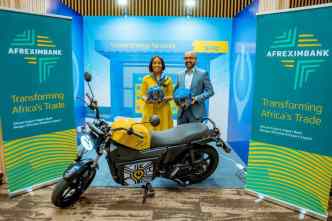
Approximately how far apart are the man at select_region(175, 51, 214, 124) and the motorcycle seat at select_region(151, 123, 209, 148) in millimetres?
434

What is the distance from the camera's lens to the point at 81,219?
276 cm

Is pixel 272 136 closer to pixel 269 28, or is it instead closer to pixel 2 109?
pixel 269 28

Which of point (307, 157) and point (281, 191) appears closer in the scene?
point (307, 157)

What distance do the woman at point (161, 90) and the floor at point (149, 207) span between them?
1111 millimetres

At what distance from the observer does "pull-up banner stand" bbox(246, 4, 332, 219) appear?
2.67m

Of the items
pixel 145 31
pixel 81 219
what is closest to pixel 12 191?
pixel 81 219

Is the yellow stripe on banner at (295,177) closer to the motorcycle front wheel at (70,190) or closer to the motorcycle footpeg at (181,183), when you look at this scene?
the motorcycle footpeg at (181,183)

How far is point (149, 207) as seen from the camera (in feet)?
9.86

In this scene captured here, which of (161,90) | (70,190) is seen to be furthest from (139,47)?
(70,190)

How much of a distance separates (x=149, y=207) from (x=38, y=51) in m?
2.33

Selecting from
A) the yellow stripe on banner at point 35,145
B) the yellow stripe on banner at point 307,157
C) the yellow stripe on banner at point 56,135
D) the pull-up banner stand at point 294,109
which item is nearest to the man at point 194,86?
the pull-up banner stand at point 294,109

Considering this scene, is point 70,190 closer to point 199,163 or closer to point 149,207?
point 149,207

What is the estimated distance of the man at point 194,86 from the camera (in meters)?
3.71

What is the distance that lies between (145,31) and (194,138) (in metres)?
2.65
